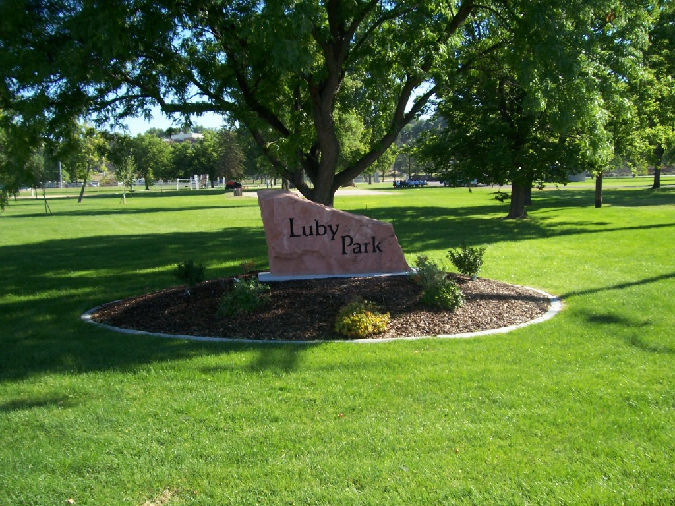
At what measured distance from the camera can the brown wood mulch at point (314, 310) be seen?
24.3 feet

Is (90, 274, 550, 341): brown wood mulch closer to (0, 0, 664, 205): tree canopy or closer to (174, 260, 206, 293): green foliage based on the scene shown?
(174, 260, 206, 293): green foliage

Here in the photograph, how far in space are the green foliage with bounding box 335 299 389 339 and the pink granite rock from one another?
2.29m

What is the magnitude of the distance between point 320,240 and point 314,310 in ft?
6.21

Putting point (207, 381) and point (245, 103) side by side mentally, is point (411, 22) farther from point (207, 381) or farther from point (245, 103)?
point (207, 381)

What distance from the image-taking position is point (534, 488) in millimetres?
3689

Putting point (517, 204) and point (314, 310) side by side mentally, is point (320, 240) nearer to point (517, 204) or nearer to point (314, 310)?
point (314, 310)

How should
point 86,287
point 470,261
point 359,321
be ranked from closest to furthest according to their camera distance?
point 359,321 → point 470,261 → point 86,287

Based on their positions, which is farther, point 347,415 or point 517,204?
point 517,204

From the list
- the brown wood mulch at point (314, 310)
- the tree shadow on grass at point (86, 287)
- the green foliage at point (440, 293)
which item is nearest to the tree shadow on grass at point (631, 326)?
the brown wood mulch at point (314, 310)

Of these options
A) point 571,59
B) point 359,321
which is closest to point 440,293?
point 359,321

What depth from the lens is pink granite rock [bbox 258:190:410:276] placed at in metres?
9.43

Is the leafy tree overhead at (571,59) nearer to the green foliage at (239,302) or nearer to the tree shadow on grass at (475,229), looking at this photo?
the green foliage at (239,302)

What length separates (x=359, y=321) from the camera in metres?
7.12

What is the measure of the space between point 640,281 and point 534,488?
8.20 meters
